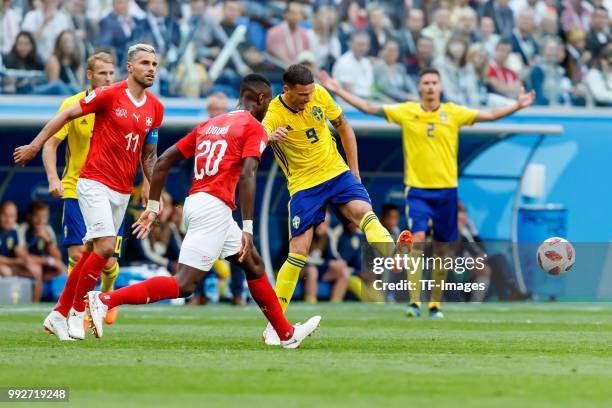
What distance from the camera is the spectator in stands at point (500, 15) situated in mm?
22875

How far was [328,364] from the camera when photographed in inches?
311

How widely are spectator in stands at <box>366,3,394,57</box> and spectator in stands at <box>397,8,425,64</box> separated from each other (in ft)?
0.82

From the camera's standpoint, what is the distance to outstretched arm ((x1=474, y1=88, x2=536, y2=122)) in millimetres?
13977

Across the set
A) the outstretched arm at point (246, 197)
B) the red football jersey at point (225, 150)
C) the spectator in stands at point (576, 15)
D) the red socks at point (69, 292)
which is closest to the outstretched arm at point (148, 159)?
the red socks at point (69, 292)

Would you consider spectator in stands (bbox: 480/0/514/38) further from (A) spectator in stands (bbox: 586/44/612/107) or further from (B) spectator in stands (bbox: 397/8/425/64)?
(A) spectator in stands (bbox: 586/44/612/107)

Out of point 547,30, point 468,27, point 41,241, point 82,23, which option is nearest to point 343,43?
point 468,27

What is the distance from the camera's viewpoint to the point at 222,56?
1948 cm

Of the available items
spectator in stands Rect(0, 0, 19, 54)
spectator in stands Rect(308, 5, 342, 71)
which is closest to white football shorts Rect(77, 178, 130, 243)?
spectator in stands Rect(0, 0, 19, 54)

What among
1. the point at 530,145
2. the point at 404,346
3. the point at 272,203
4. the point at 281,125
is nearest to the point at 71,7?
the point at 272,203

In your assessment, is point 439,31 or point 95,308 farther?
point 439,31

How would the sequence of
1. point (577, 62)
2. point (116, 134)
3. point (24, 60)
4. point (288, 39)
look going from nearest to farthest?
point (116, 134) < point (24, 60) < point (288, 39) < point (577, 62)

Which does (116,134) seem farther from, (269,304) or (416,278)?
(416,278)

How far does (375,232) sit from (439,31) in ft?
39.0

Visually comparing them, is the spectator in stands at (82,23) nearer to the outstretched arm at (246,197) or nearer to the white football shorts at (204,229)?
the white football shorts at (204,229)
